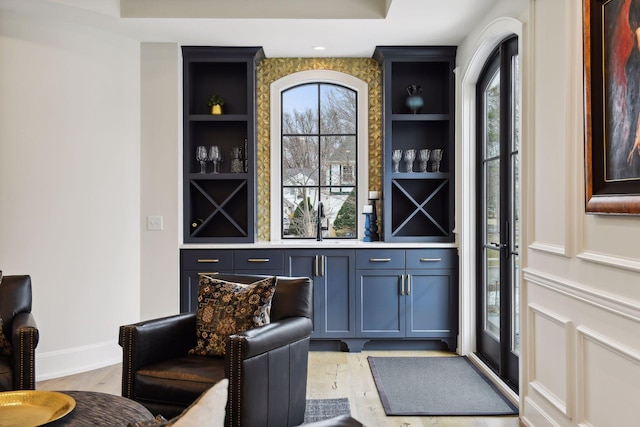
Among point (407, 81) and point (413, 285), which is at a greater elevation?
point (407, 81)

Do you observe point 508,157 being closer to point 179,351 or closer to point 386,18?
point 386,18

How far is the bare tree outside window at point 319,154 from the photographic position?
5262 millimetres

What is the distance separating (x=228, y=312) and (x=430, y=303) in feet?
7.46

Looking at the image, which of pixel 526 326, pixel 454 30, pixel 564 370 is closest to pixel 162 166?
pixel 454 30

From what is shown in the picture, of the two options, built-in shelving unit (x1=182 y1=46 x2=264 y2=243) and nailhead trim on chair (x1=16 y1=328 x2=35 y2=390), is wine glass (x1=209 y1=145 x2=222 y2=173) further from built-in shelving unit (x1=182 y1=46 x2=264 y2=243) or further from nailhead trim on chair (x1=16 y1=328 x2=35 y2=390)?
nailhead trim on chair (x1=16 y1=328 x2=35 y2=390)

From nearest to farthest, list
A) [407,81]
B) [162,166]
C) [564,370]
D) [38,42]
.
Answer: [564,370]
[38,42]
[162,166]
[407,81]

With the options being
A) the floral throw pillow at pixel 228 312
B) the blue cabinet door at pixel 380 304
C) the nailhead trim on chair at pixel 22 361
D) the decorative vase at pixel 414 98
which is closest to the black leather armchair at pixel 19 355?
the nailhead trim on chair at pixel 22 361

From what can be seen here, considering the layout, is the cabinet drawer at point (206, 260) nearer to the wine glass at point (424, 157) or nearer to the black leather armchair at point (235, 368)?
the black leather armchair at point (235, 368)

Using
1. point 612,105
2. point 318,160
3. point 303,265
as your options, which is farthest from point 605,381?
point 318,160

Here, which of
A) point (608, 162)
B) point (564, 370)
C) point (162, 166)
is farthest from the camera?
point (162, 166)

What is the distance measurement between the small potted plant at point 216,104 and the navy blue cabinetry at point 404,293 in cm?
174

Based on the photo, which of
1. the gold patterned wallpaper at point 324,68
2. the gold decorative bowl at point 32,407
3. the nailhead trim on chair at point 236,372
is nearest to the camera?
the gold decorative bowl at point 32,407

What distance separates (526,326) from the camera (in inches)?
124

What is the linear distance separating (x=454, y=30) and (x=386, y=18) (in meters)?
0.62
